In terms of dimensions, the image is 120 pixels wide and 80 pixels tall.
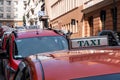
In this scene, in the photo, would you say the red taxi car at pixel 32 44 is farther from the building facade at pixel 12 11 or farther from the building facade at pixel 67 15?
the building facade at pixel 12 11

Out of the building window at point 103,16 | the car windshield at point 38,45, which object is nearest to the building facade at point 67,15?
the building window at point 103,16

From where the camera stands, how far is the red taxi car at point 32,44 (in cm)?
923

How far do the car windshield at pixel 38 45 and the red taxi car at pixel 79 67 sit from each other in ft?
19.1

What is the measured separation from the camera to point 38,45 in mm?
9352

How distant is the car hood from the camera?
9.55 feet

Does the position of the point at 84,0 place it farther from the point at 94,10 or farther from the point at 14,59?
the point at 14,59

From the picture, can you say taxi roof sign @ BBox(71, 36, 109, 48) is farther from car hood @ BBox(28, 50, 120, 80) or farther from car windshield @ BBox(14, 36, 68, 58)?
car windshield @ BBox(14, 36, 68, 58)

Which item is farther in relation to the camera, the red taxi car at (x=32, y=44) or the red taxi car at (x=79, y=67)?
the red taxi car at (x=32, y=44)

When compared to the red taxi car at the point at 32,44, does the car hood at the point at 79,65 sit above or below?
above

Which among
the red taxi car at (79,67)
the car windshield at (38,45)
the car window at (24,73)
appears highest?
the red taxi car at (79,67)

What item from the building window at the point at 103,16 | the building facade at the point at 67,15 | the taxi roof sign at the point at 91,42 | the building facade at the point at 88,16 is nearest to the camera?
the taxi roof sign at the point at 91,42

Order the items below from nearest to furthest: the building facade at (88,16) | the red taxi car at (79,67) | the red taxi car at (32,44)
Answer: the red taxi car at (79,67) < the red taxi car at (32,44) < the building facade at (88,16)

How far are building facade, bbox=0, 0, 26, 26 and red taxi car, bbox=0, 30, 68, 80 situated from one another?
5180 inches

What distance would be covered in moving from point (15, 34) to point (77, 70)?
7145mm
